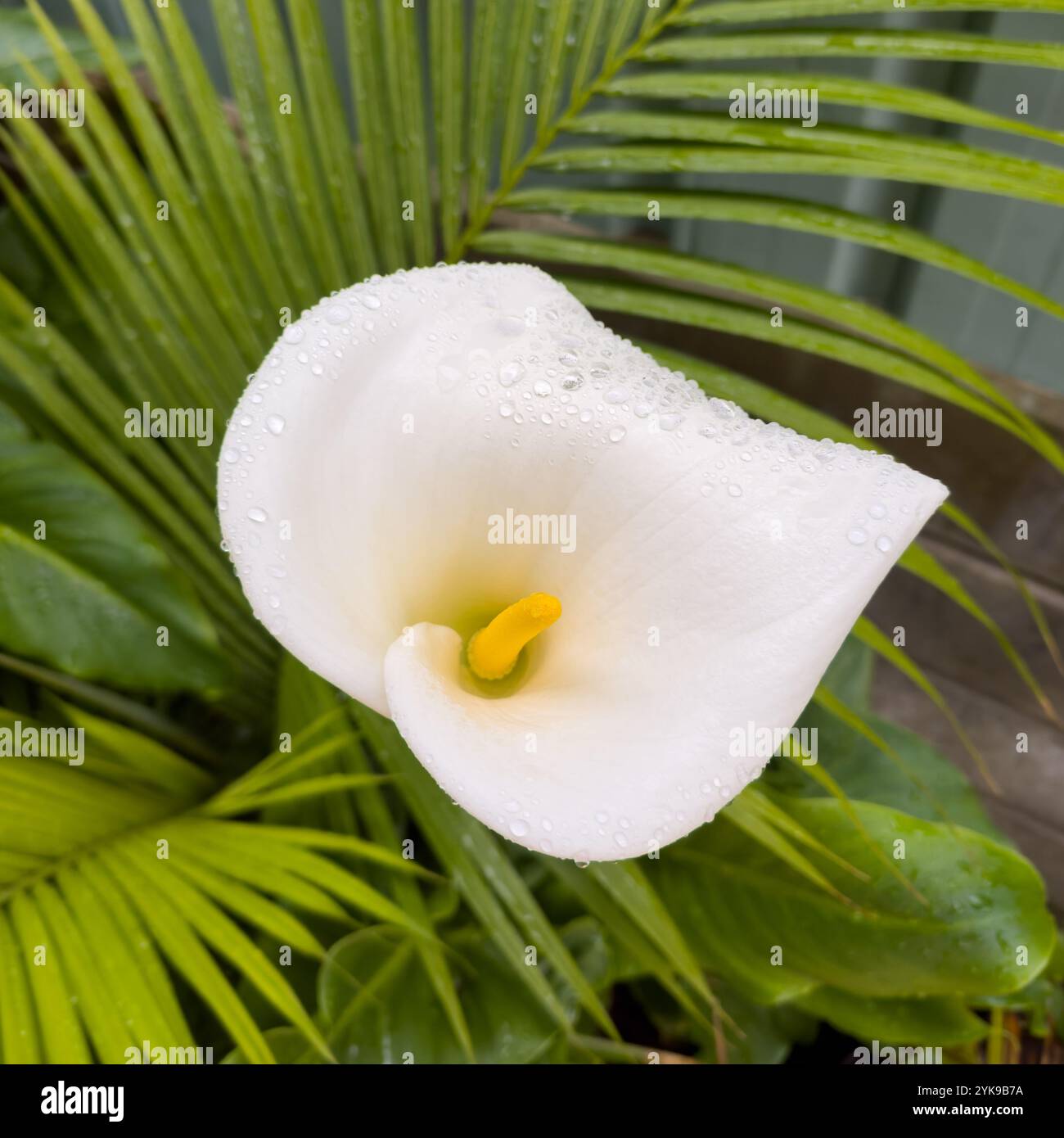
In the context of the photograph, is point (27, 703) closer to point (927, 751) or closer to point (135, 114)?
point (135, 114)

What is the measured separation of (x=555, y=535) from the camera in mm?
380
